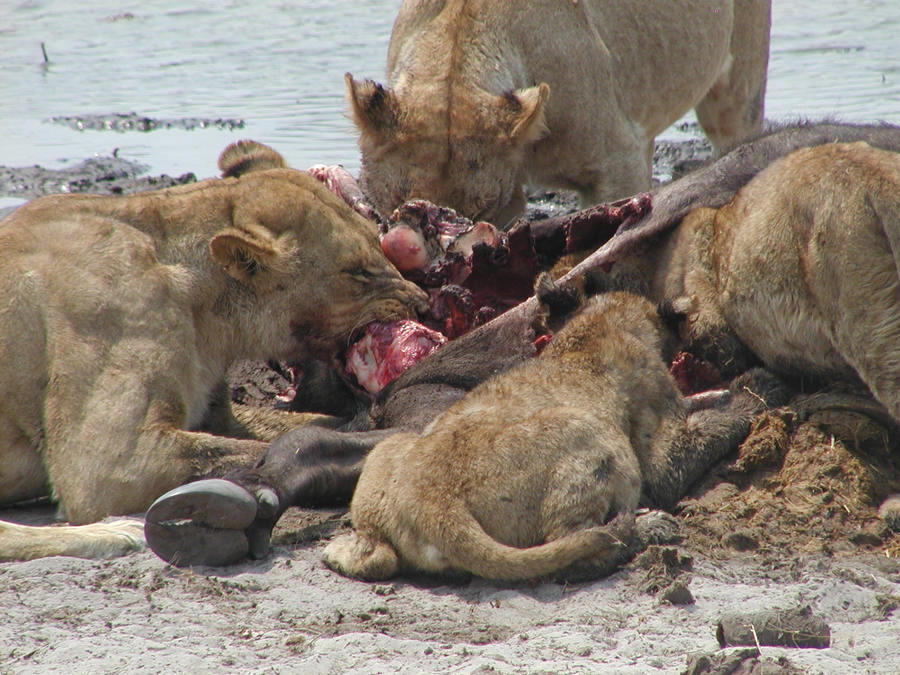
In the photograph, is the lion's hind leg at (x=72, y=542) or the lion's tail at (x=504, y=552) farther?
the lion's hind leg at (x=72, y=542)

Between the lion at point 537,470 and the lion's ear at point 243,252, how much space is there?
1.02 m

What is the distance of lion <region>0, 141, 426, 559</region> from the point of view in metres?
4.50

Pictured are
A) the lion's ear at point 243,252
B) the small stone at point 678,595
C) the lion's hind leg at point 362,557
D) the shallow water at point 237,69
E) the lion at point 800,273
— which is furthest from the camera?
the shallow water at point 237,69

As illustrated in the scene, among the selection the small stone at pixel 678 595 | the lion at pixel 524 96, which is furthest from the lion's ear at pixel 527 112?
the small stone at pixel 678 595

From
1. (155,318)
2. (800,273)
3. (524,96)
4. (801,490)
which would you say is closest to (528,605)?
(801,490)

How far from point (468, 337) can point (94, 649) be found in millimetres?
2291

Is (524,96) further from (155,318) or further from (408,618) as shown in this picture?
(408,618)

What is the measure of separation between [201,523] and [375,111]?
2.96m

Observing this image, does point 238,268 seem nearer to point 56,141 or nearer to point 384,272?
point 384,272

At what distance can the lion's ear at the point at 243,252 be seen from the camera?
4.88 m

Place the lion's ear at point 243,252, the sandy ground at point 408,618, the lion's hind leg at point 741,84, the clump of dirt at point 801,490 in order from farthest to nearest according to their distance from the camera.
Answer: the lion's hind leg at point 741,84 → the lion's ear at point 243,252 → the clump of dirt at point 801,490 → the sandy ground at point 408,618

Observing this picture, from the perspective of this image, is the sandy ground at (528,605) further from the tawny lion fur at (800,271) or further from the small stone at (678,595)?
the tawny lion fur at (800,271)

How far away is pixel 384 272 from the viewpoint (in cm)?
541

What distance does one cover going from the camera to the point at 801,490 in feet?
14.6
